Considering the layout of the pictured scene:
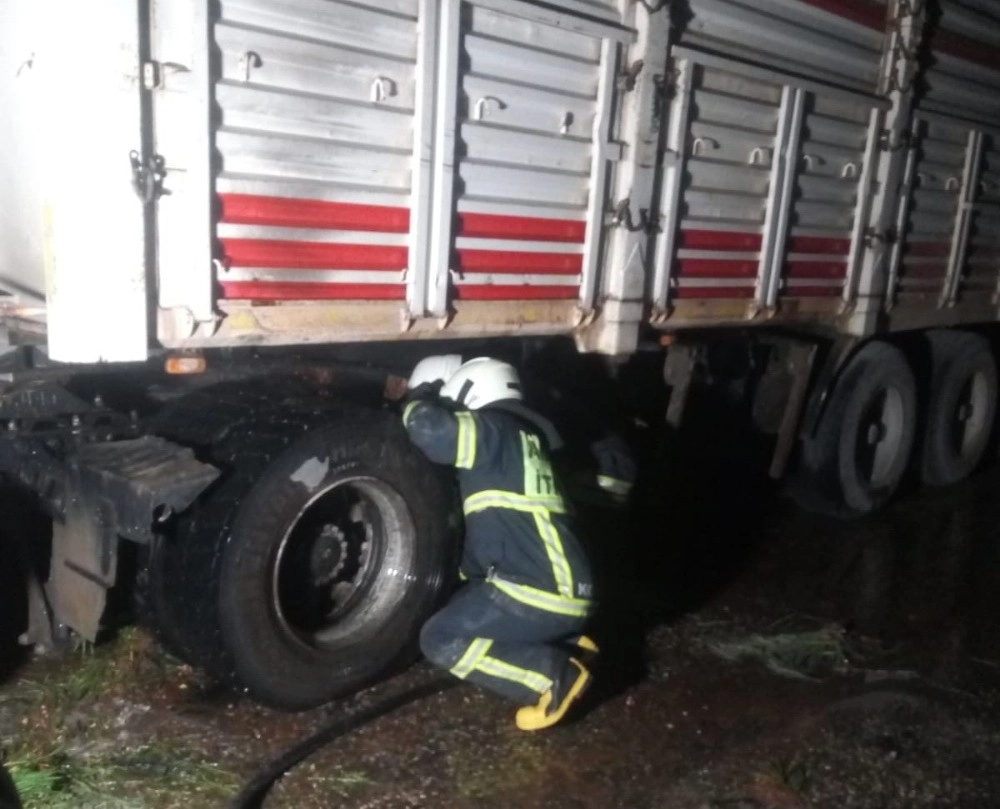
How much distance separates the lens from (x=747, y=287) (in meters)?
4.96

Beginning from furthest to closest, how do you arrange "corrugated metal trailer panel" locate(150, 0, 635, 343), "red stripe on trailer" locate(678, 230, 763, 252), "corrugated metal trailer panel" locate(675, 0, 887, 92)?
"red stripe on trailer" locate(678, 230, 763, 252)
"corrugated metal trailer panel" locate(675, 0, 887, 92)
"corrugated metal trailer panel" locate(150, 0, 635, 343)

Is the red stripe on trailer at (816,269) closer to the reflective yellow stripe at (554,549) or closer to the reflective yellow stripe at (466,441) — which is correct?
the reflective yellow stripe at (554,549)

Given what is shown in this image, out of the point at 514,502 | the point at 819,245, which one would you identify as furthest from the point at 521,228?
the point at 819,245

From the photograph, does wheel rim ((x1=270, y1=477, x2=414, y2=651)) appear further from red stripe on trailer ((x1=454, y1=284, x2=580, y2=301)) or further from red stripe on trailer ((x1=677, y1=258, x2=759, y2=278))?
red stripe on trailer ((x1=677, y1=258, x2=759, y2=278))

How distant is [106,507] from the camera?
3059mm

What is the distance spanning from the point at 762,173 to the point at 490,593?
254 centimetres

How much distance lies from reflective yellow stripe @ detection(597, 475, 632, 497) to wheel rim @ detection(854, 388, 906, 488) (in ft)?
8.30

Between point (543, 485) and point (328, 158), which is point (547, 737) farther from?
point (328, 158)

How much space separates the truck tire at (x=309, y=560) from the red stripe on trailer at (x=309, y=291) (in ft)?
1.33

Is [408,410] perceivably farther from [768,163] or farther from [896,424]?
[896,424]

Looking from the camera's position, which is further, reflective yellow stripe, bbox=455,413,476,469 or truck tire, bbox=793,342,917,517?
truck tire, bbox=793,342,917,517

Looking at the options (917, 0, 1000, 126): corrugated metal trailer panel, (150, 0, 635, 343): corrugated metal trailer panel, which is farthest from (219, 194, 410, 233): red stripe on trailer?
(917, 0, 1000, 126): corrugated metal trailer panel

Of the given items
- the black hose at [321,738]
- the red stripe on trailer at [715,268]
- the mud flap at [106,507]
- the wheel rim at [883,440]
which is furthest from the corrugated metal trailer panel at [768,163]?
the mud flap at [106,507]

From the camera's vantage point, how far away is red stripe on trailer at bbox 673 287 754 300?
459 cm
